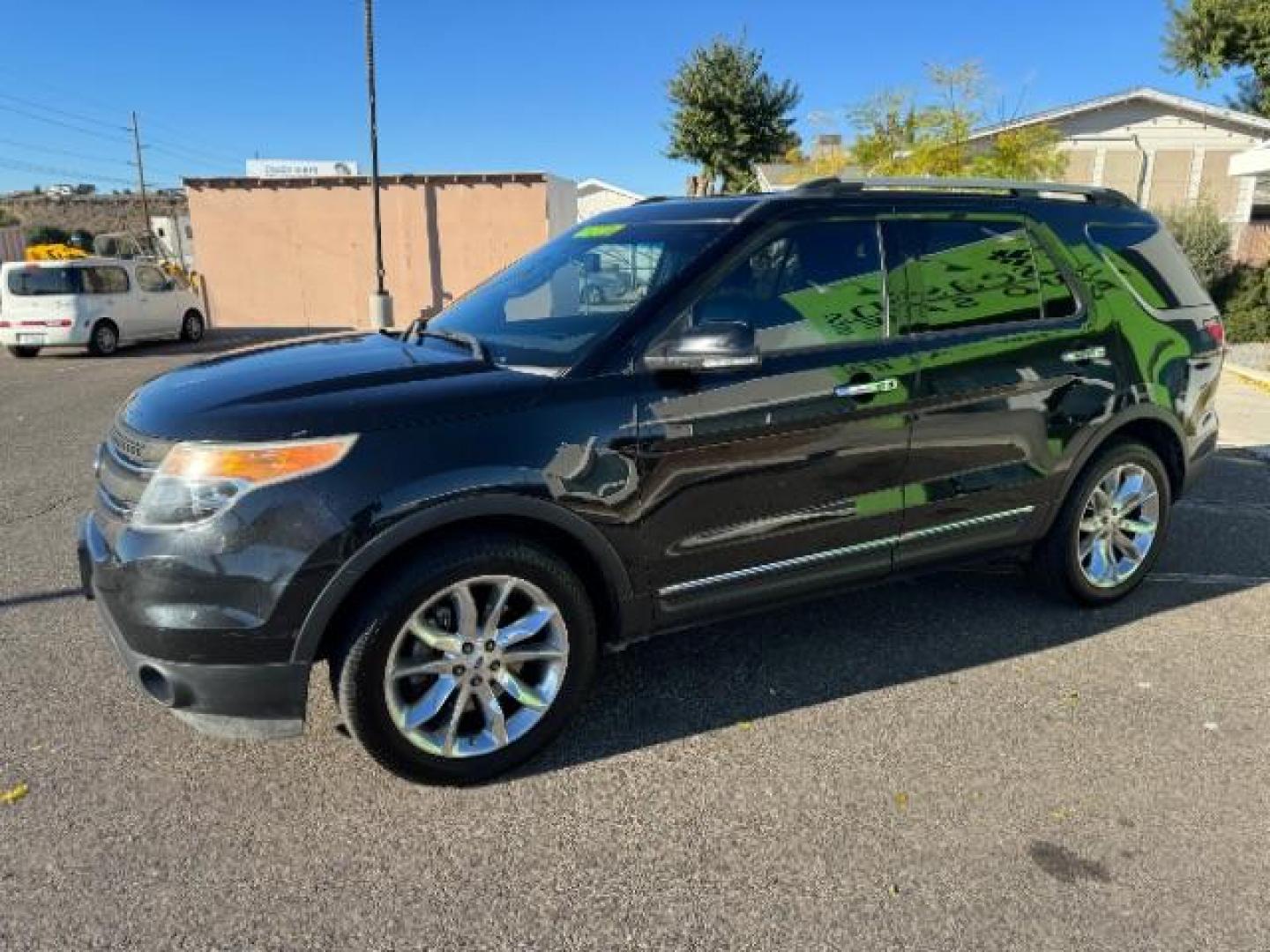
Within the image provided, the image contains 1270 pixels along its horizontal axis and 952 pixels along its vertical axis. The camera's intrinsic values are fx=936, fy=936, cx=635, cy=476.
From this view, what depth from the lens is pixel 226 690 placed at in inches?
104

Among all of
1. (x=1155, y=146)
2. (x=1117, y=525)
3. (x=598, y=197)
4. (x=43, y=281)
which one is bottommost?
(x=1117, y=525)

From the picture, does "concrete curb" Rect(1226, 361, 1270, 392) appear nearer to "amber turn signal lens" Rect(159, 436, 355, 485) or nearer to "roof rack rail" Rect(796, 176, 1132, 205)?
"roof rack rail" Rect(796, 176, 1132, 205)

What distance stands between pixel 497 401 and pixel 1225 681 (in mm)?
3030

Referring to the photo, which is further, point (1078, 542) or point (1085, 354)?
point (1078, 542)

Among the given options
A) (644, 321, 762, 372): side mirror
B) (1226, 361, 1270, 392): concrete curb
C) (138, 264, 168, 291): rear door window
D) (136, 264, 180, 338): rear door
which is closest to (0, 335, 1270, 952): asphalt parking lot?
(644, 321, 762, 372): side mirror

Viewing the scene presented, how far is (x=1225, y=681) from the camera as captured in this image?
3658 mm

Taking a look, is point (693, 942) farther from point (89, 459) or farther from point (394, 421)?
point (89, 459)

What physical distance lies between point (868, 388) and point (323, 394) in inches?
72.9

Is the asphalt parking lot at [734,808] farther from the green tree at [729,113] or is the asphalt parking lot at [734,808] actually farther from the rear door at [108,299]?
the green tree at [729,113]

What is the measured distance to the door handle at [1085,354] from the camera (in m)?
3.88

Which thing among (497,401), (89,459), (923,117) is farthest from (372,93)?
(497,401)

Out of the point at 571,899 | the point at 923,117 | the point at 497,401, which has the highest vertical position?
the point at 923,117

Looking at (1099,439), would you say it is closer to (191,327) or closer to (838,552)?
(838,552)

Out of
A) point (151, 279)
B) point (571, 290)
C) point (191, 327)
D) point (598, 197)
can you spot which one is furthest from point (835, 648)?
point (598, 197)
